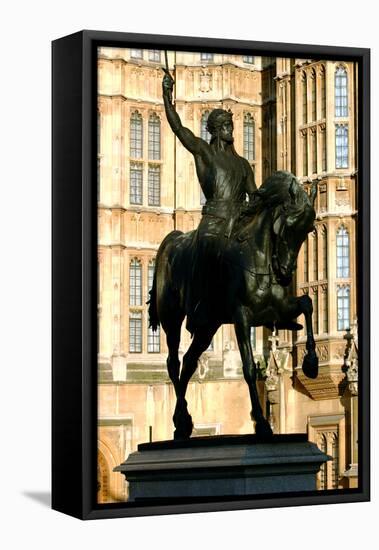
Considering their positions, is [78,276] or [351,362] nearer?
[78,276]

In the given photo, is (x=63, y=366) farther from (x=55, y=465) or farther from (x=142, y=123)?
(x=142, y=123)

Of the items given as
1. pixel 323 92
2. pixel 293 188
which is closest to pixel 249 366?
pixel 293 188

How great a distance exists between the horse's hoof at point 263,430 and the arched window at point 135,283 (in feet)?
4.88

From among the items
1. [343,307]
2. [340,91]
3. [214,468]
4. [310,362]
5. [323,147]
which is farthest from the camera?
[323,147]

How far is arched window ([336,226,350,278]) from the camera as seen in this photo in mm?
22516

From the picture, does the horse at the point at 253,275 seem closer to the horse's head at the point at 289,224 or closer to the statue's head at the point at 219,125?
the horse's head at the point at 289,224

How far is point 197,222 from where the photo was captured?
22000 millimetres

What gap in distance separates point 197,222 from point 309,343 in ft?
4.80

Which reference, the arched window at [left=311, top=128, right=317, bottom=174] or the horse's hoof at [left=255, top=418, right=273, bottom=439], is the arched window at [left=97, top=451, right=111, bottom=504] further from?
the arched window at [left=311, top=128, right=317, bottom=174]

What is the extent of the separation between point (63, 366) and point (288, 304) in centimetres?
219

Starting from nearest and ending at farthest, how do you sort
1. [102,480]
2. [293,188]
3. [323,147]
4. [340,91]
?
[102,480] → [293,188] → [340,91] → [323,147]

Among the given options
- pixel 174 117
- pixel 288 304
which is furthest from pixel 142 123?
pixel 288 304

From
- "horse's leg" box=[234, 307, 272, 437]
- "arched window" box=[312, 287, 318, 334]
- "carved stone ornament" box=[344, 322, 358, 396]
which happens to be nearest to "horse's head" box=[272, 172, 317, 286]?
"horse's leg" box=[234, 307, 272, 437]

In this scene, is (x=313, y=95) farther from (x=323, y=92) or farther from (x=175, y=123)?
(x=175, y=123)
